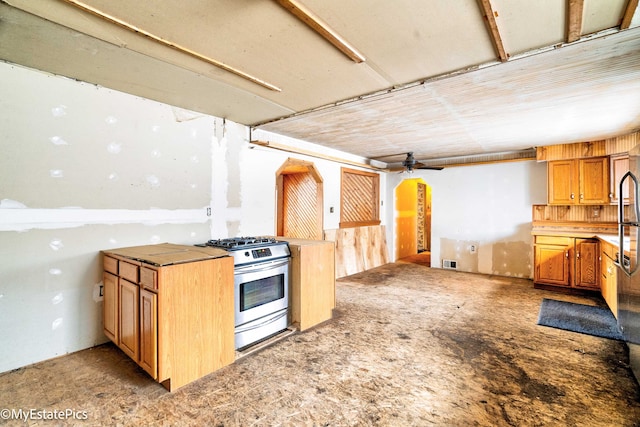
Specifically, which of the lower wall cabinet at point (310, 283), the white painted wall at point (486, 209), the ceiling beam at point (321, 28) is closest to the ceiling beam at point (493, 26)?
the ceiling beam at point (321, 28)

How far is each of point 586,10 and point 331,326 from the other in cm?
326

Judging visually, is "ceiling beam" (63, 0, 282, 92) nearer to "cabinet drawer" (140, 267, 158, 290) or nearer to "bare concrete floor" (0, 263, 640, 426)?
"cabinet drawer" (140, 267, 158, 290)

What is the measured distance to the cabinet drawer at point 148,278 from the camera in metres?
2.04

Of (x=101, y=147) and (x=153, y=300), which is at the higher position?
(x=101, y=147)

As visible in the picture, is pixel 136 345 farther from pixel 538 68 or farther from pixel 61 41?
pixel 538 68

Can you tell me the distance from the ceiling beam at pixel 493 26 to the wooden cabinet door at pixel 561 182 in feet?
12.7

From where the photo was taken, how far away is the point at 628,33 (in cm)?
187

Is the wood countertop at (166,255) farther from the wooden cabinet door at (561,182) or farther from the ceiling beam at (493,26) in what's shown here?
the wooden cabinet door at (561,182)

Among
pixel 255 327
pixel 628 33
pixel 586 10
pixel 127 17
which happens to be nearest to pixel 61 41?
pixel 127 17

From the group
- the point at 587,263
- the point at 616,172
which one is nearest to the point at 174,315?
the point at 587,263

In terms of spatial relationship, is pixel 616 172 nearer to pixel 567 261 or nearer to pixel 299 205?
pixel 567 261

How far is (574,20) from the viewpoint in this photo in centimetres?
174

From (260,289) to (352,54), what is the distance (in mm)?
2224

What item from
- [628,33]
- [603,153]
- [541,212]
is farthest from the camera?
[541,212]
